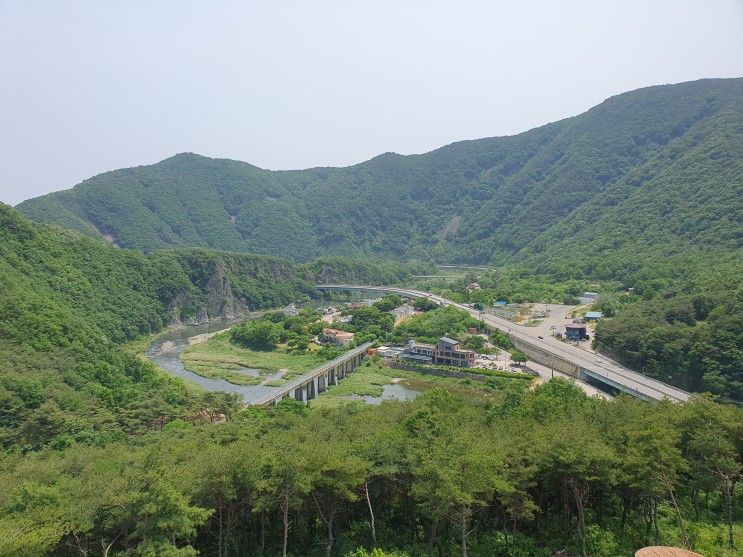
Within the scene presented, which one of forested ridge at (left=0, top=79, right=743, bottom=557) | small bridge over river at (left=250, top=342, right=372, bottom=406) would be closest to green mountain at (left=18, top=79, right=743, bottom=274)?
forested ridge at (left=0, top=79, right=743, bottom=557)

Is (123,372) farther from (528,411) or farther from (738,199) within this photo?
(738,199)

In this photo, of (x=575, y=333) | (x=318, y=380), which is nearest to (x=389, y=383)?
(x=318, y=380)

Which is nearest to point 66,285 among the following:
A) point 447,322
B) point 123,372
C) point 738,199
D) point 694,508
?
point 123,372

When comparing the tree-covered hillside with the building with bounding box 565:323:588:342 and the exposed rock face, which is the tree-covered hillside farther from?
the building with bounding box 565:323:588:342

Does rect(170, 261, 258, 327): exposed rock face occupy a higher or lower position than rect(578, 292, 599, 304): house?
higher

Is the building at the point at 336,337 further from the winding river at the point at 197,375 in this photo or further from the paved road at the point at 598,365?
the paved road at the point at 598,365

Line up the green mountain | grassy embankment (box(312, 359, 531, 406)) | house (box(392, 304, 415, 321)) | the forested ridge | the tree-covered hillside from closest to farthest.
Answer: the forested ridge
the tree-covered hillside
grassy embankment (box(312, 359, 531, 406))
house (box(392, 304, 415, 321))
the green mountain
